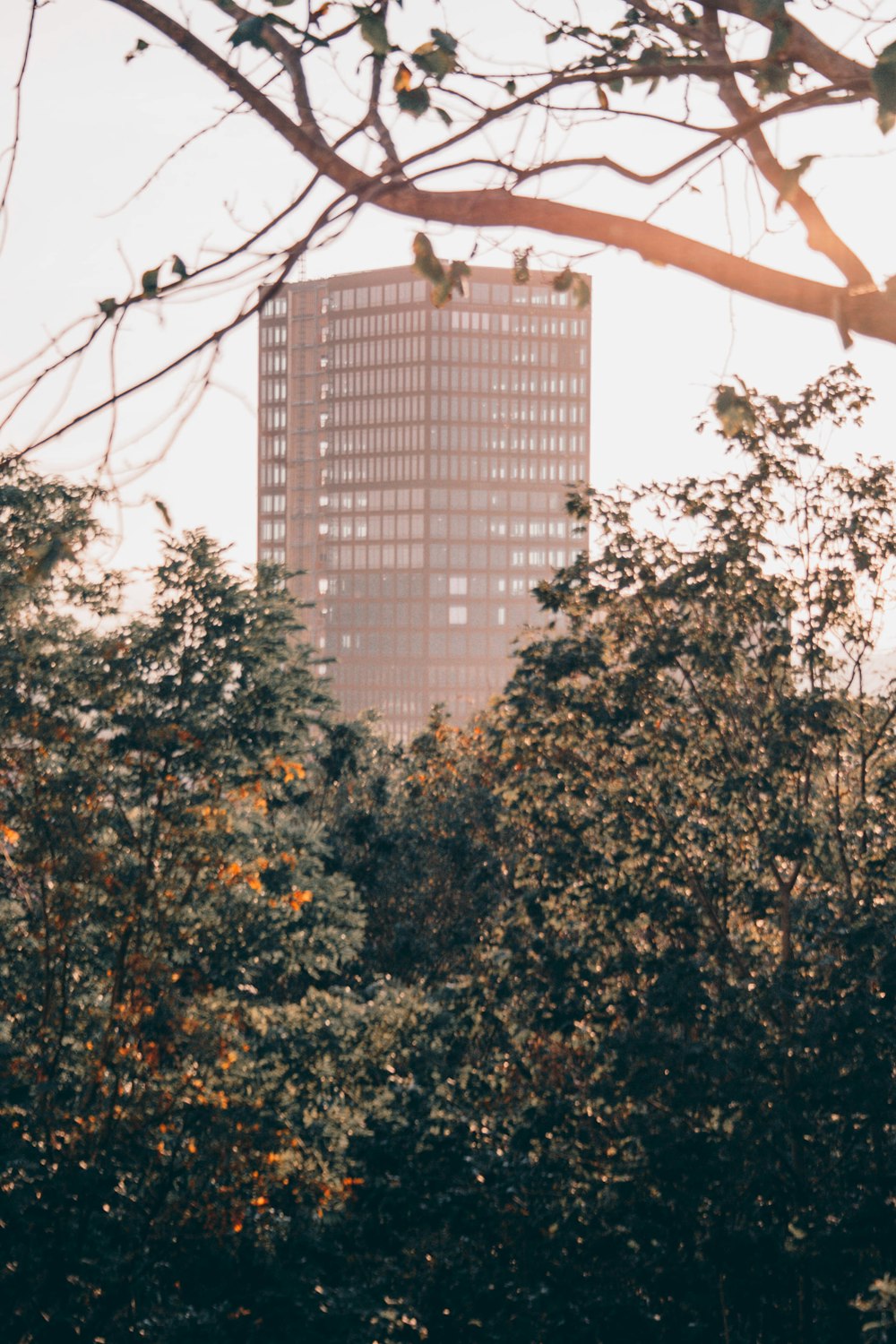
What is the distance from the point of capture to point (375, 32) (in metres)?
4.39

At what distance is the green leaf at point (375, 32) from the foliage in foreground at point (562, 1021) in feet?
23.7

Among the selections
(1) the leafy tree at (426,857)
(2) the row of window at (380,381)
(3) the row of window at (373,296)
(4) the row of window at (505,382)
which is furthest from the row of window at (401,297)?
(1) the leafy tree at (426,857)

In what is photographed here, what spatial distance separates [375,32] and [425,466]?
566 feet

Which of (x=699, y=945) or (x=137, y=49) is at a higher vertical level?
(x=137, y=49)

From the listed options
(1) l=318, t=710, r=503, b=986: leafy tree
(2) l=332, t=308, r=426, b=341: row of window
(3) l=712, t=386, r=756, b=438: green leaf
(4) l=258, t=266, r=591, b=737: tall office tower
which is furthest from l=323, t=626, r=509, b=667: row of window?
(3) l=712, t=386, r=756, b=438: green leaf

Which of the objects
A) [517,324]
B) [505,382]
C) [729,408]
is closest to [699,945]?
[729,408]

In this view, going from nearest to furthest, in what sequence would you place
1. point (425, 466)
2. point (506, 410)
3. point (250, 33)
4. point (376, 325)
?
point (250, 33) < point (425, 466) < point (376, 325) < point (506, 410)

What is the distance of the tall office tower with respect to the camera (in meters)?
176

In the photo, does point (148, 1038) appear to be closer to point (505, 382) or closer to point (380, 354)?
point (380, 354)

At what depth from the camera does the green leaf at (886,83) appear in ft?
12.1

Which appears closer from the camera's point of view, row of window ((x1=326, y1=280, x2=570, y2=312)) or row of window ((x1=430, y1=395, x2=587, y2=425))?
row of window ((x1=430, y1=395, x2=587, y2=425))

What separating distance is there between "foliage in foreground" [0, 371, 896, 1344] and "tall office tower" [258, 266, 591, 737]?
161 m

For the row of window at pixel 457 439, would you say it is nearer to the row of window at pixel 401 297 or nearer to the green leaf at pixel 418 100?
the row of window at pixel 401 297

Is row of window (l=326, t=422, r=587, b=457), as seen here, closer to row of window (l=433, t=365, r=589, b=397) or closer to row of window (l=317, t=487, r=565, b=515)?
row of window (l=433, t=365, r=589, b=397)
